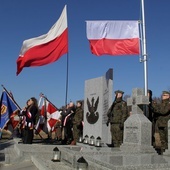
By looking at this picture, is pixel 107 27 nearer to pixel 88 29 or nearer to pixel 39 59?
pixel 88 29

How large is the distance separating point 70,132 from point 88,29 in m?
3.94

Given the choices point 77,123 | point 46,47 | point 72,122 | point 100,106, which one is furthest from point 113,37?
point 72,122

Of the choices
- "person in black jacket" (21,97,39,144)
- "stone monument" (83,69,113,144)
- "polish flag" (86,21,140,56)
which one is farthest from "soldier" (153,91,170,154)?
"person in black jacket" (21,97,39,144)

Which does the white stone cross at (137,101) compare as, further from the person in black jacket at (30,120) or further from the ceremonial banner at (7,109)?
the ceremonial banner at (7,109)

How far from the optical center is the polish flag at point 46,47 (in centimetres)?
1206

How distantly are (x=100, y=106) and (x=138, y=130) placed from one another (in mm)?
2016

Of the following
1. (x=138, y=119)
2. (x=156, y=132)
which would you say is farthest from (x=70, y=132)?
(x=138, y=119)

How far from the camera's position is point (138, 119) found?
8508 millimetres

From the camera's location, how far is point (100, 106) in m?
10.1

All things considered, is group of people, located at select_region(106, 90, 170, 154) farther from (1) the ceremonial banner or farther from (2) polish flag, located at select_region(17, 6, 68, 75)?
(1) the ceremonial banner

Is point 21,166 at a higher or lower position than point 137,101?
lower

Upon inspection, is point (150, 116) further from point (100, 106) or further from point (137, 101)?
point (100, 106)

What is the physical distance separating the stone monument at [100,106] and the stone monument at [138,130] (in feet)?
3.79

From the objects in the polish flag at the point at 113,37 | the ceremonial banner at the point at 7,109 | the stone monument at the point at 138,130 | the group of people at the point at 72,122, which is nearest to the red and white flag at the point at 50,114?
the ceremonial banner at the point at 7,109
